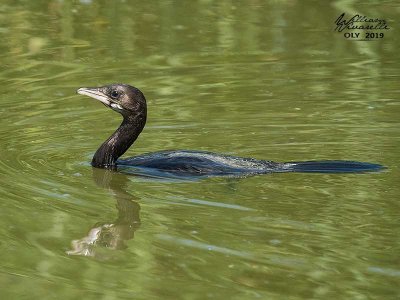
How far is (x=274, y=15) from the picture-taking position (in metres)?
17.7

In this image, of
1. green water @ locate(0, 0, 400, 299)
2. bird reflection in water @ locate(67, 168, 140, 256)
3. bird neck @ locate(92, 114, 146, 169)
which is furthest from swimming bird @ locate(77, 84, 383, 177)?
bird reflection in water @ locate(67, 168, 140, 256)

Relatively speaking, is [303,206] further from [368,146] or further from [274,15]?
[274,15]

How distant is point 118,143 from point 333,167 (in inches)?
81.8

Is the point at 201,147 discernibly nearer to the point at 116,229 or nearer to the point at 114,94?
the point at 114,94

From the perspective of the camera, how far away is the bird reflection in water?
8162mm

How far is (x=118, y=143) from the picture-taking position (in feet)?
35.2

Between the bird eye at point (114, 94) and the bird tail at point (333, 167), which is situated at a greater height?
the bird eye at point (114, 94)

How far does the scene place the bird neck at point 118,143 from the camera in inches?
418

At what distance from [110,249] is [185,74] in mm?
6666

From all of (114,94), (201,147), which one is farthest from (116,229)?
(201,147)

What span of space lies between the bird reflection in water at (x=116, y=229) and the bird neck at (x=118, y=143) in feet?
1.81

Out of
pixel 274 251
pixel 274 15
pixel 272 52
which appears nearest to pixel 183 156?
pixel 274 251

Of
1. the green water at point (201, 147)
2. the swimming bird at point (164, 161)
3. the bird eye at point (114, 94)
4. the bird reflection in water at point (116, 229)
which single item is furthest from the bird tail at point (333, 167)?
the bird eye at point (114, 94)

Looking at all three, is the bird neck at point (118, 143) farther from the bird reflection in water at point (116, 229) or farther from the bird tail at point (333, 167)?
the bird tail at point (333, 167)
